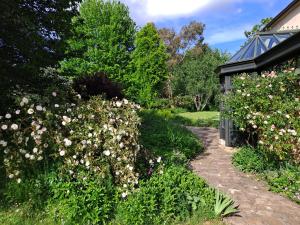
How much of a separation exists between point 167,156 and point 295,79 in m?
3.11

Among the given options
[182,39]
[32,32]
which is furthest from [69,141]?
[182,39]

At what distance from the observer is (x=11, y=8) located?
17.1ft

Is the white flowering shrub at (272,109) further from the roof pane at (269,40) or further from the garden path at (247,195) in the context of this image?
the roof pane at (269,40)

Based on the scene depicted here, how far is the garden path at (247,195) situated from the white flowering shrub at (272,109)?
82 cm

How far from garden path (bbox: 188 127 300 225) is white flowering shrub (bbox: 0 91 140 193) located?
178cm

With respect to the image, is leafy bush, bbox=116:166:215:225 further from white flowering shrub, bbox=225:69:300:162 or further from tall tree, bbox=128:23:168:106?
tall tree, bbox=128:23:168:106

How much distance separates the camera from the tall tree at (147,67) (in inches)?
985

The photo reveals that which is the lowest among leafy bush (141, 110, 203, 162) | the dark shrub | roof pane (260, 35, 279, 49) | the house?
leafy bush (141, 110, 203, 162)

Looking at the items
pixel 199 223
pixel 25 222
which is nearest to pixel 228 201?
pixel 199 223

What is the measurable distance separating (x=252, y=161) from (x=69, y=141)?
4.29 meters

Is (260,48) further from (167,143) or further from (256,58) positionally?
(167,143)

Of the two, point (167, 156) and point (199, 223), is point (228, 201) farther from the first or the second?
point (167, 156)

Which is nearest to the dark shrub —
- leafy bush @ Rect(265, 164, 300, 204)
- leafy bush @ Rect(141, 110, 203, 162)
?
leafy bush @ Rect(141, 110, 203, 162)

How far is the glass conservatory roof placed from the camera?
28.5 feet
